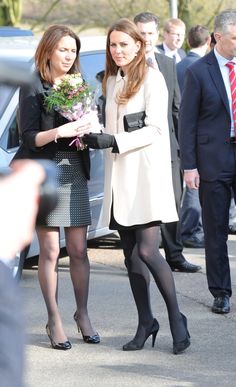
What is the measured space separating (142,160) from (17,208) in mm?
3878

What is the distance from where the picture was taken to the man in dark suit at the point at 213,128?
6906mm

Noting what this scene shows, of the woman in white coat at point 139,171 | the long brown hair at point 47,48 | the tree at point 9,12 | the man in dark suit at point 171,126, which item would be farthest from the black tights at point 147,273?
the tree at point 9,12

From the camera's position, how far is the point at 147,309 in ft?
20.7

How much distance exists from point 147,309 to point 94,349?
40 cm

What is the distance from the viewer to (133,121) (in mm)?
6168

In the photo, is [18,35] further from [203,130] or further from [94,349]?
[94,349]

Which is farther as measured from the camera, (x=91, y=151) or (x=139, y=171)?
(x=91, y=151)

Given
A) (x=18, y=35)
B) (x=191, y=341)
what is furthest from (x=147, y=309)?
(x=18, y=35)

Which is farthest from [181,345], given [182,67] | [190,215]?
[182,67]

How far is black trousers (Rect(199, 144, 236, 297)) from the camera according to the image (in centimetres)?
700

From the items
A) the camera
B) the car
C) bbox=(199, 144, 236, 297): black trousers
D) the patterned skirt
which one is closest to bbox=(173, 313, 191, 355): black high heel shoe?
the patterned skirt

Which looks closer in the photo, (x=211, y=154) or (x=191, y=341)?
(x=191, y=341)

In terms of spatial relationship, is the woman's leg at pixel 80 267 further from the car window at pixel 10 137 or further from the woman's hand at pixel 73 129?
the car window at pixel 10 137

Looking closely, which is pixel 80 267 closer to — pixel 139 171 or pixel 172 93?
pixel 139 171
